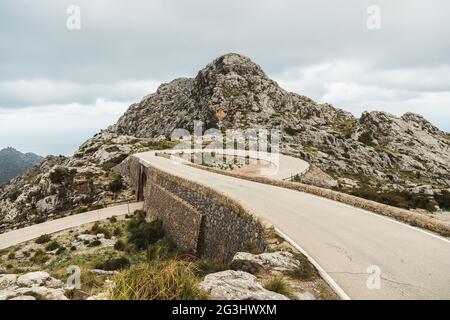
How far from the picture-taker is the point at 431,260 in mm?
9438

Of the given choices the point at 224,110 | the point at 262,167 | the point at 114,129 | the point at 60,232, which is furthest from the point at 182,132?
the point at 60,232

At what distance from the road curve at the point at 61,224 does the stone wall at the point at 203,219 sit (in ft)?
25.6

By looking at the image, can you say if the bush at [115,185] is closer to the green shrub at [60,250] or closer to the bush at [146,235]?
the bush at [146,235]

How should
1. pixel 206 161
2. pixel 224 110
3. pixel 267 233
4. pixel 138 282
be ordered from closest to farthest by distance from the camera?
pixel 138 282
pixel 267 233
pixel 206 161
pixel 224 110

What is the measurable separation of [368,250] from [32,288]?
30.0 feet

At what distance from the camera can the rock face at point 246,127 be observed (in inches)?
1905

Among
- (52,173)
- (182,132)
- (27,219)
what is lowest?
(27,219)

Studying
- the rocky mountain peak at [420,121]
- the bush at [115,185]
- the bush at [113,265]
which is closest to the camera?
the bush at [113,265]

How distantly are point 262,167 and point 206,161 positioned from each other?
30.3 feet

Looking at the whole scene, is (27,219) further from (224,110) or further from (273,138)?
(224,110)

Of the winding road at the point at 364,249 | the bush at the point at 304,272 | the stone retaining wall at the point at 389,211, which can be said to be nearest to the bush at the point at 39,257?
the winding road at the point at 364,249

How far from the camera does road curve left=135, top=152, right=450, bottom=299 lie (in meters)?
7.87

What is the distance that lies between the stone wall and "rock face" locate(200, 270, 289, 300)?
4.08m
